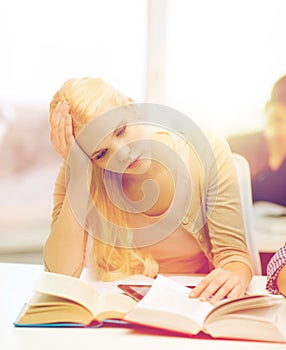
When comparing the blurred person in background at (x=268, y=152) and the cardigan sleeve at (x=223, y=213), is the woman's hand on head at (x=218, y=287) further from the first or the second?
the blurred person in background at (x=268, y=152)

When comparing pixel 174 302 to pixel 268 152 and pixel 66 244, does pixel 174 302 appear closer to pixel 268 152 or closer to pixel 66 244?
pixel 66 244

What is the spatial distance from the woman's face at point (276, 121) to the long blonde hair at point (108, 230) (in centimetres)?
76

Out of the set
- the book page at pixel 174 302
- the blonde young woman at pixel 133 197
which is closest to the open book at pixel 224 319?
the book page at pixel 174 302

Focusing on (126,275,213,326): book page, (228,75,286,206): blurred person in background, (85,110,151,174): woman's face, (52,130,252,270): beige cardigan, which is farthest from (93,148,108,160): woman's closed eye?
(228,75,286,206): blurred person in background

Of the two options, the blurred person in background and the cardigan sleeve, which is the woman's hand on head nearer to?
the cardigan sleeve

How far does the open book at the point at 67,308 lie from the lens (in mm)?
1073

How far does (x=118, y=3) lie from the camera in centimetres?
200

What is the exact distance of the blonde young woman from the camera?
4.74 feet

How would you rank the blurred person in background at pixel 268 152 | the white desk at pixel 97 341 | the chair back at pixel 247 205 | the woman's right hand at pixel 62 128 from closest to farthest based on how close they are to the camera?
the white desk at pixel 97 341, the woman's right hand at pixel 62 128, the chair back at pixel 247 205, the blurred person in background at pixel 268 152

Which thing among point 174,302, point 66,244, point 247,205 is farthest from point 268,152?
point 174,302

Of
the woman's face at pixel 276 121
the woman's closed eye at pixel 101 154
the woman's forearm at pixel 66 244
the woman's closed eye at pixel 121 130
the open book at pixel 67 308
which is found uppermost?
the woman's closed eye at pixel 121 130

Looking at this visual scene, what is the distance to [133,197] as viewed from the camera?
154 centimetres

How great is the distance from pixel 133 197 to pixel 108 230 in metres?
0.11

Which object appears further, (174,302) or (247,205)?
(247,205)
